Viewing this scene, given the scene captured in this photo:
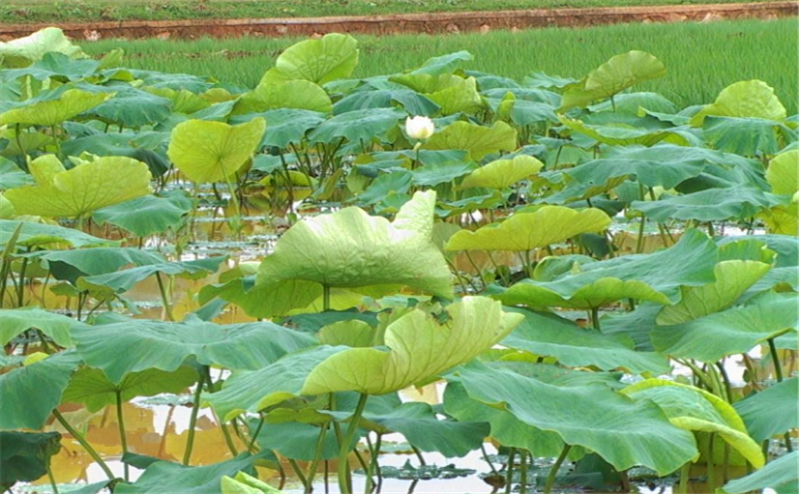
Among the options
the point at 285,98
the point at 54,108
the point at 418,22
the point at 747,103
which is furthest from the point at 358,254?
the point at 418,22

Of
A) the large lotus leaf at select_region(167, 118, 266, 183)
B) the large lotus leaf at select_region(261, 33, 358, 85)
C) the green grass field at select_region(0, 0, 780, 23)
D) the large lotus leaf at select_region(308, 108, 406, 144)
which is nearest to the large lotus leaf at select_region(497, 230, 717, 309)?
the large lotus leaf at select_region(167, 118, 266, 183)

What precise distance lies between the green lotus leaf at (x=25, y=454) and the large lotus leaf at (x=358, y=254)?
35cm

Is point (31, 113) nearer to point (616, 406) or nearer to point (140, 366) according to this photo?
point (140, 366)

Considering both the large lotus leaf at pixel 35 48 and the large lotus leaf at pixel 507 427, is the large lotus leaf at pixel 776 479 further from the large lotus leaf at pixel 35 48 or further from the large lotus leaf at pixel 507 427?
the large lotus leaf at pixel 35 48

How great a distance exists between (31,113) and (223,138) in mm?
978

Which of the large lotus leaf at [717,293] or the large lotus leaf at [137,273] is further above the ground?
the large lotus leaf at [717,293]

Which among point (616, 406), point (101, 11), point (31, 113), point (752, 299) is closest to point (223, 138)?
point (31, 113)

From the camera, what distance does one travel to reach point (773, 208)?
2344mm

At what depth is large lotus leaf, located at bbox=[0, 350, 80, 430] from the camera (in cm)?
151

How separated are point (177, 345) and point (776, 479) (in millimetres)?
658

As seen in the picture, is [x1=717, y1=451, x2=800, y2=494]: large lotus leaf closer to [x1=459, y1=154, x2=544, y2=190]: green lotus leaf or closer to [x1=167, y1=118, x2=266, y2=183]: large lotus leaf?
[x1=459, y1=154, x2=544, y2=190]: green lotus leaf

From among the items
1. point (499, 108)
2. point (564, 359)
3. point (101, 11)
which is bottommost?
point (101, 11)

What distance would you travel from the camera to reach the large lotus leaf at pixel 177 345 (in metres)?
1.40

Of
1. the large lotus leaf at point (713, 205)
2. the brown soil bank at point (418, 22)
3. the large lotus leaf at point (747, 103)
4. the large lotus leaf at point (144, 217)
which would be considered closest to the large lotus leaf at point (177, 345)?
the large lotus leaf at point (713, 205)
